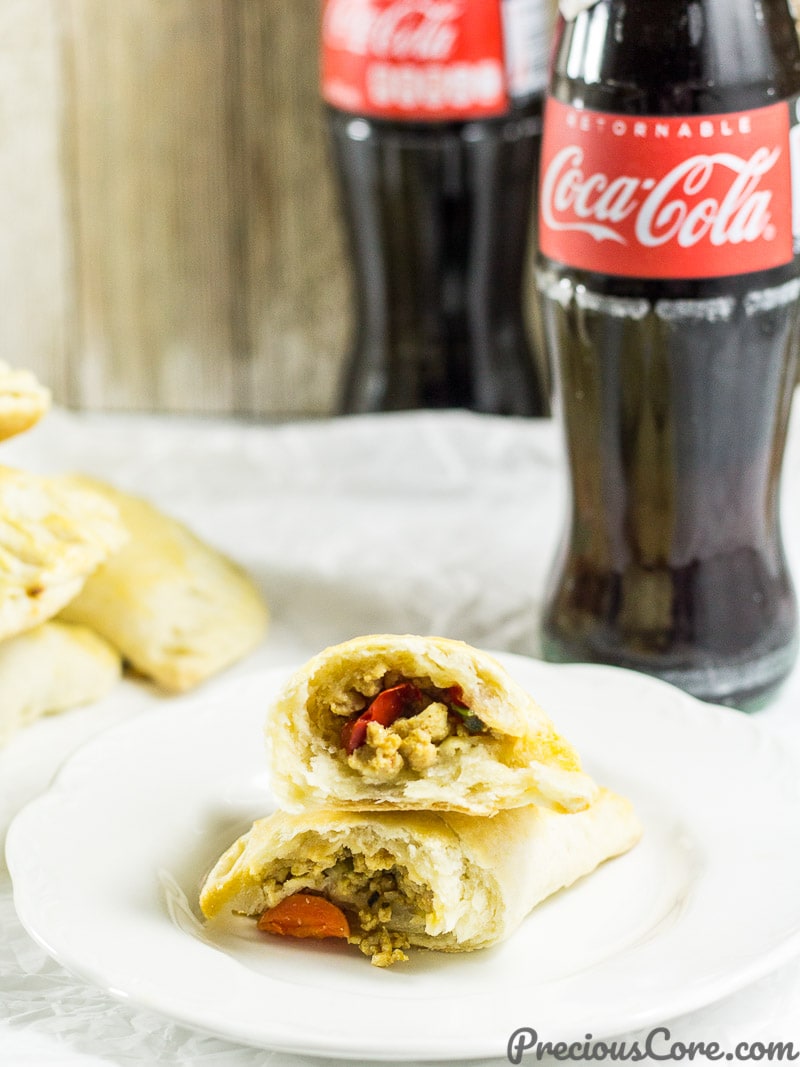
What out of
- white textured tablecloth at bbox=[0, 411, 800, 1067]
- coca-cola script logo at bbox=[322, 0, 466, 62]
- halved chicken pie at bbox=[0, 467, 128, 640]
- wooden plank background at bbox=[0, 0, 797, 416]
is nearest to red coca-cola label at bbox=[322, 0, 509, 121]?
coca-cola script logo at bbox=[322, 0, 466, 62]

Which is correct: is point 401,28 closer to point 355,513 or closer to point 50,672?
point 355,513

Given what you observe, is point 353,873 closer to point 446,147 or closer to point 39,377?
point 446,147

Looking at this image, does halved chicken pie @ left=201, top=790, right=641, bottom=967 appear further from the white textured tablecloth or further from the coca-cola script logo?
the coca-cola script logo

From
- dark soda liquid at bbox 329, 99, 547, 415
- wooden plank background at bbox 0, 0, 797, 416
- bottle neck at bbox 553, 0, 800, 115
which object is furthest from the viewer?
wooden plank background at bbox 0, 0, 797, 416

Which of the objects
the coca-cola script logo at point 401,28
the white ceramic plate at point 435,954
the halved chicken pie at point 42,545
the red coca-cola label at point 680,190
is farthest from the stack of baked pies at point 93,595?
the coca-cola script logo at point 401,28

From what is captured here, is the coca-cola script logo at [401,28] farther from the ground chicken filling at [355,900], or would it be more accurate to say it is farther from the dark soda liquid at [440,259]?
the ground chicken filling at [355,900]
